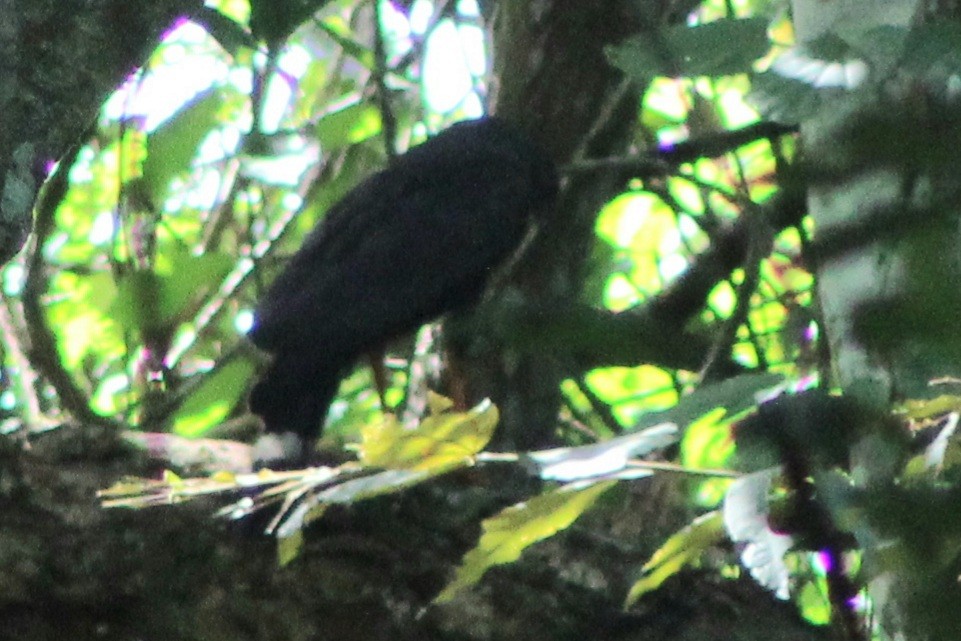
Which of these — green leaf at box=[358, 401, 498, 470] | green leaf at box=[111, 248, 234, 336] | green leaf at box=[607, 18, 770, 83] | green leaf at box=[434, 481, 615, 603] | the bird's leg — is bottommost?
the bird's leg

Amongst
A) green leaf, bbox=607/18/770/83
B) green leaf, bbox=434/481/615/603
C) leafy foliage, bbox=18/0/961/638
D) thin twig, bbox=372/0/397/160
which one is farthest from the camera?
thin twig, bbox=372/0/397/160

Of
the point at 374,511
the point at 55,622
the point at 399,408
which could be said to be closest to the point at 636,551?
the point at 374,511

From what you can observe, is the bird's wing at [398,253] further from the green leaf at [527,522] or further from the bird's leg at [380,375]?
the green leaf at [527,522]

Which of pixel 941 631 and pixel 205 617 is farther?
pixel 205 617

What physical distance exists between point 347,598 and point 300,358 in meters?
0.83

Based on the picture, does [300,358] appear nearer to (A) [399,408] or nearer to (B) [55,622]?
(A) [399,408]

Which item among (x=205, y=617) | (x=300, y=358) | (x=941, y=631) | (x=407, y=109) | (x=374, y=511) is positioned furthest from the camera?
(x=407, y=109)

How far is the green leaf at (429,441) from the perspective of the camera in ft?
2.50

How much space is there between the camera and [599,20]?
2.92 meters

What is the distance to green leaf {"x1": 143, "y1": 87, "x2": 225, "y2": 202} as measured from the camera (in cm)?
249

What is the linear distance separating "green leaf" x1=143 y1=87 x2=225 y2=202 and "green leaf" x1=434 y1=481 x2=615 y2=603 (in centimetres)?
179

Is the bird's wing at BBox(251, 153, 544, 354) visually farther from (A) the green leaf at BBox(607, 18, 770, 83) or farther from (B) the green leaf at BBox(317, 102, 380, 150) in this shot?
(A) the green leaf at BBox(607, 18, 770, 83)

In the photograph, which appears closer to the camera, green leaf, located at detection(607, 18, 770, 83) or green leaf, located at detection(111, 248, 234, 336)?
green leaf, located at detection(607, 18, 770, 83)

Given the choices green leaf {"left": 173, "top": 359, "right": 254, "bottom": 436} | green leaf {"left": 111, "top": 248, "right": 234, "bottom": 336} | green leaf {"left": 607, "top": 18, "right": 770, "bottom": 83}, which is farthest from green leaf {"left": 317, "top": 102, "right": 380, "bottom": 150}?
green leaf {"left": 607, "top": 18, "right": 770, "bottom": 83}
